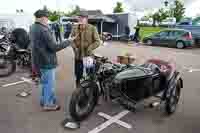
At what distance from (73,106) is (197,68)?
620 centimetres

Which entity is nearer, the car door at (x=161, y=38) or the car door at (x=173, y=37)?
the car door at (x=173, y=37)

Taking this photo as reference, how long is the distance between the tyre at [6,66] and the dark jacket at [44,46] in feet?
11.0

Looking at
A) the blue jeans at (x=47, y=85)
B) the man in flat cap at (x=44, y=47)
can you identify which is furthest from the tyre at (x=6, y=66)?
the man in flat cap at (x=44, y=47)

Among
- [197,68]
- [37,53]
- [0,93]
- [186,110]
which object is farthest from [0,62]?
[197,68]

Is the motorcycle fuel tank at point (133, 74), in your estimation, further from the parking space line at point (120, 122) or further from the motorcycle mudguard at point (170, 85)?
the parking space line at point (120, 122)

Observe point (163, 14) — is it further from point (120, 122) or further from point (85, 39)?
point (120, 122)

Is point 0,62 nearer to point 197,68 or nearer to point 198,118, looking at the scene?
point 198,118

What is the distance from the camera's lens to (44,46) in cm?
385

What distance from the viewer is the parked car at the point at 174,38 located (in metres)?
15.7

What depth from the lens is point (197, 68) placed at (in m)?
8.46

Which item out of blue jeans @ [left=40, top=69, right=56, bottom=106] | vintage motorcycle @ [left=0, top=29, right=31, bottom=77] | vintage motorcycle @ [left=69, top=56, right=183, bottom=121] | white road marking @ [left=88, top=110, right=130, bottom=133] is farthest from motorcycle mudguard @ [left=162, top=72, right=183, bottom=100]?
vintage motorcycle @ [left=0, top=29, right=31, bottom=77]

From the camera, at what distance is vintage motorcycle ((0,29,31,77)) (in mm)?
6961

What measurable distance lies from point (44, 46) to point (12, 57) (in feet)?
12.2

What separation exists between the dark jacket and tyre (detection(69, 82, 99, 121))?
70 centimetres
